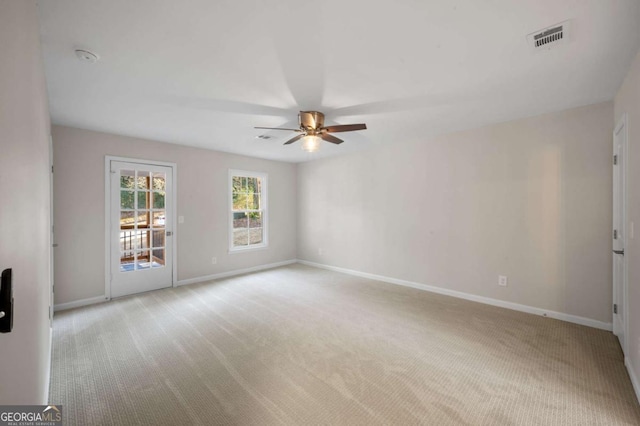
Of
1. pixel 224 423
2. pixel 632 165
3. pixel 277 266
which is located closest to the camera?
pixel 224 423

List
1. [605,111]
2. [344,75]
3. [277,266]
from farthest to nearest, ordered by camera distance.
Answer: [277,266] < [605,111] < [344,75]

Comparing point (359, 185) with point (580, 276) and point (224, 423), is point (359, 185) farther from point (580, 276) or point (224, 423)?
point (224, 423)

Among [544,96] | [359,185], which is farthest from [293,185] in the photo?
[544,96]

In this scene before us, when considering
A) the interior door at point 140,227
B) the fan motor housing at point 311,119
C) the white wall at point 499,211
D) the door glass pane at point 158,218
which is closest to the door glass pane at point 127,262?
the interior door at point 140,227

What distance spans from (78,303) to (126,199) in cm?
158

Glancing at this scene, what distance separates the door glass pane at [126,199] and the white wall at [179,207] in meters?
0.25

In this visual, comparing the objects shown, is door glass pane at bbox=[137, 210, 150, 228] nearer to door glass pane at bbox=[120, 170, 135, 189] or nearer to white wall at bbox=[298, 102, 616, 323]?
door glass pane at bbox=[120, 170, 135, 189]

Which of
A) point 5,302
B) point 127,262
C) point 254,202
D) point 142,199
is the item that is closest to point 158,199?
point 142,199

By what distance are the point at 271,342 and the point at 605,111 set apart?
14.3ft

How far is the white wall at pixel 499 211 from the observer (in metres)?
3.01

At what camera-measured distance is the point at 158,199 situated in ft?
14.8

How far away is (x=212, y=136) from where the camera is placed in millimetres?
4180

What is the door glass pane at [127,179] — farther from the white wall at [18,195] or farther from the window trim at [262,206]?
the white wall at [18,195]

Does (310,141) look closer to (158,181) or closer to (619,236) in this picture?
(158,181)
